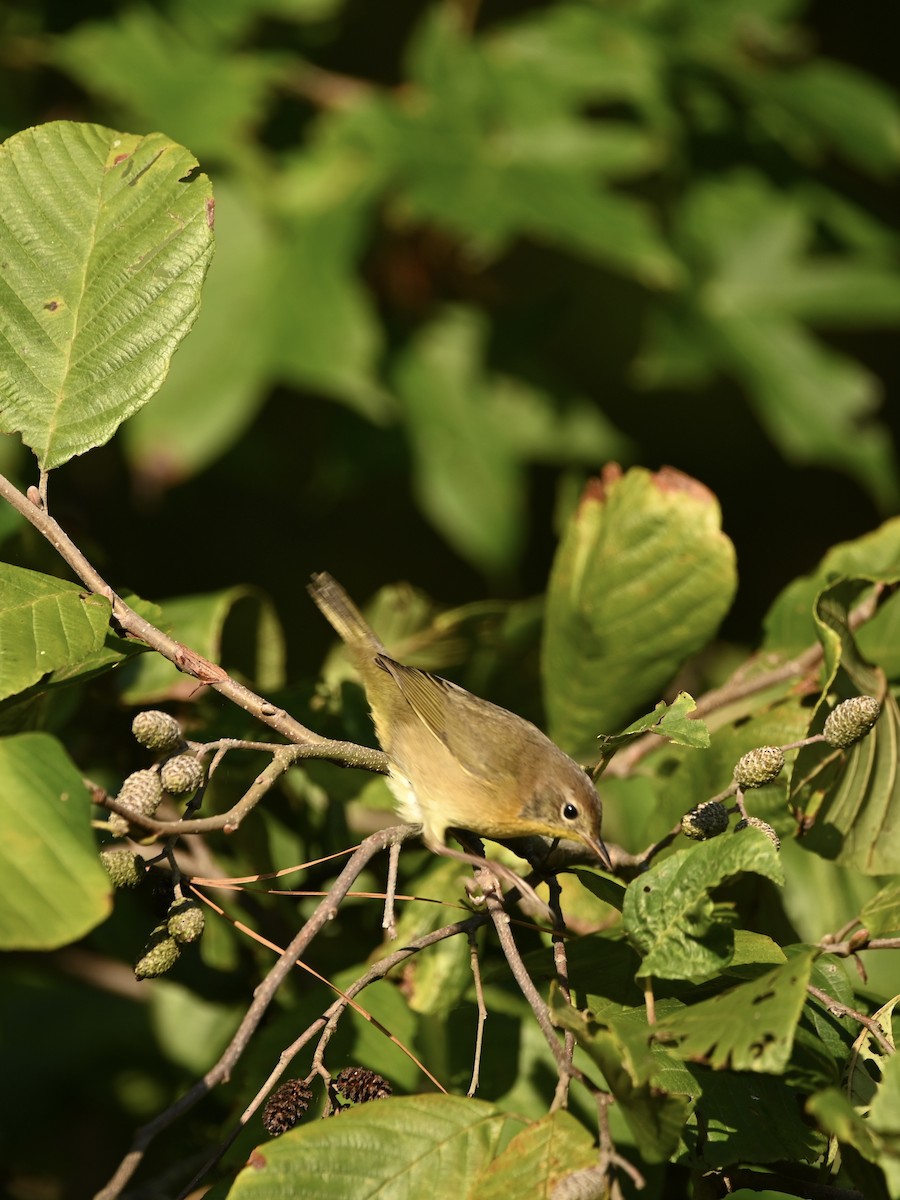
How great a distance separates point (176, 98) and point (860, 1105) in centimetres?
268

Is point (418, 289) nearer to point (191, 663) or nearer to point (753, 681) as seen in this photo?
point (753, 681)

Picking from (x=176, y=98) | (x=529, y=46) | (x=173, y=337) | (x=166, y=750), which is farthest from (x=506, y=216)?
(x=166, y=750)

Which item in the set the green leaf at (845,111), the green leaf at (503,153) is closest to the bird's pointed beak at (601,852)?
the green leaf at (503,153)

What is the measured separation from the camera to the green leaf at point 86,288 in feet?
4.89

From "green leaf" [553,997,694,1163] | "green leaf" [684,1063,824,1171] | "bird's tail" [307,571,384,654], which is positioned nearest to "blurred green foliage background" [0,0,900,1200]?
"bird's tail" [307,571,384,654]

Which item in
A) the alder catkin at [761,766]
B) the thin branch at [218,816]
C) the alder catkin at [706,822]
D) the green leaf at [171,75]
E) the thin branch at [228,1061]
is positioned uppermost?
the green leaf at [171,75]

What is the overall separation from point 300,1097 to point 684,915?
48 centimetres

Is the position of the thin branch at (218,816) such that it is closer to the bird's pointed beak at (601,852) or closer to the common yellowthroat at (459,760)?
the common yellowthroat at (459,760)

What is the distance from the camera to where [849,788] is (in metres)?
1.62

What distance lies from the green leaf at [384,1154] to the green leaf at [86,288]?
87cm

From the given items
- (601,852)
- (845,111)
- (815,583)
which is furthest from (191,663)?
(845,111)

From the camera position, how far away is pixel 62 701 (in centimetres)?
184

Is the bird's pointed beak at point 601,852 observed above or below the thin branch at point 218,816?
below

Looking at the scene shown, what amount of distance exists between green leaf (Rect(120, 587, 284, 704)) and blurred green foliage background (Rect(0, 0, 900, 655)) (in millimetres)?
604
